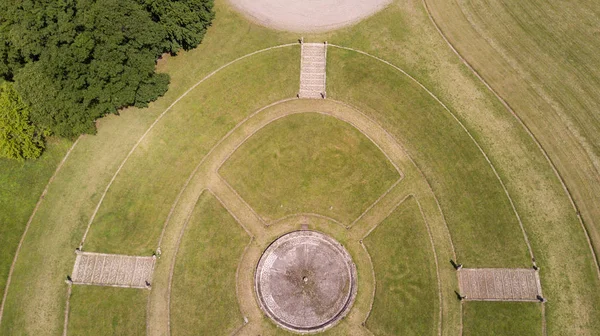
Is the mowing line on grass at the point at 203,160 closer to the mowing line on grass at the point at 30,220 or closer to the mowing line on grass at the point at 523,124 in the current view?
the mowing line on grass at the point at 30,220

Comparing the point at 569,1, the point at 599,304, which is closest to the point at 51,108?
the point at 599,304

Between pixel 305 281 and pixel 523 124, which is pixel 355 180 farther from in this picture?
pixel 523 124

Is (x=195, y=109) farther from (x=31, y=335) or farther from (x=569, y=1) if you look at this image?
(x=569, y=1)

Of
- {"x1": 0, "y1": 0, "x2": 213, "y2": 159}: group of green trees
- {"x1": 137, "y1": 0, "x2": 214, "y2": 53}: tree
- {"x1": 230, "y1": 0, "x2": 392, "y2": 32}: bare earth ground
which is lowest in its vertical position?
{"x1": 0, "y1": 0, "x2": 213, "y2": 159}: group of green trees

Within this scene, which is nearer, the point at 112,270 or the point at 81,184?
the point at 112,270

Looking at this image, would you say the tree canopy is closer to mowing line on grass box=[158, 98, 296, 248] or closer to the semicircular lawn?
mowing line on grass box=[158, 98, 296, 248]

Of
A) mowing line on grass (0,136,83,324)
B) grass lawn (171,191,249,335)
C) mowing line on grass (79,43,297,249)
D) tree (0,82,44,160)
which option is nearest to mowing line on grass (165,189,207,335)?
grass lawn (171,191,249,335)

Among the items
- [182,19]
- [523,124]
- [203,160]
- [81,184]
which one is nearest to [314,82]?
[203,160]
